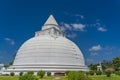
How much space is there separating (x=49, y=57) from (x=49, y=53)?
1234mm

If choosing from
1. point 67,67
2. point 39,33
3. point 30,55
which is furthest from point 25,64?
point 39,33

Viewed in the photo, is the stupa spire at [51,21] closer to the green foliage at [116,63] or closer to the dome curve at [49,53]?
the dome curve at [49,53]

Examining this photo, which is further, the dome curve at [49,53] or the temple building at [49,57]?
the dome curve at [49,53]

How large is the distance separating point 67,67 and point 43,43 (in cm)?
1070

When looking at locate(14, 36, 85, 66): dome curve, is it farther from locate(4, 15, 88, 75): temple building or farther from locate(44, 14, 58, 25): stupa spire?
locate(44, 14, 58, 25): stupa spire

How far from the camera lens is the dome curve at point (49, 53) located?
219ft

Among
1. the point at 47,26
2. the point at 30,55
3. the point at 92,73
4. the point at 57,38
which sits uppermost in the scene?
the point at 47,26

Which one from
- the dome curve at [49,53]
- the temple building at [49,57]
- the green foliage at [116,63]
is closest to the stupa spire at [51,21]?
the temple building at [49,57]

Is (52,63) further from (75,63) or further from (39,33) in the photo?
(39,33)

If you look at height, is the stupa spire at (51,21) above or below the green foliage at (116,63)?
above

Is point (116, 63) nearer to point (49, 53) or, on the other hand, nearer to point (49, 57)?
point (49, 53)

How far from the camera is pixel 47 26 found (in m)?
80.8

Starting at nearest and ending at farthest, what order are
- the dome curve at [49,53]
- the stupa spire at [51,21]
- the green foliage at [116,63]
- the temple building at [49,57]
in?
the temple building at [49,57], the dome curve at [49,53], the stupa spire at [51,21], the green foliage at [116,63]

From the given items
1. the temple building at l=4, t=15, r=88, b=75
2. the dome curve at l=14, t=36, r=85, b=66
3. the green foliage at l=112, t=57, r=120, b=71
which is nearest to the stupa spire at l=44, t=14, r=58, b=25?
the temple building at l=4, t=15, r=88, b=75
